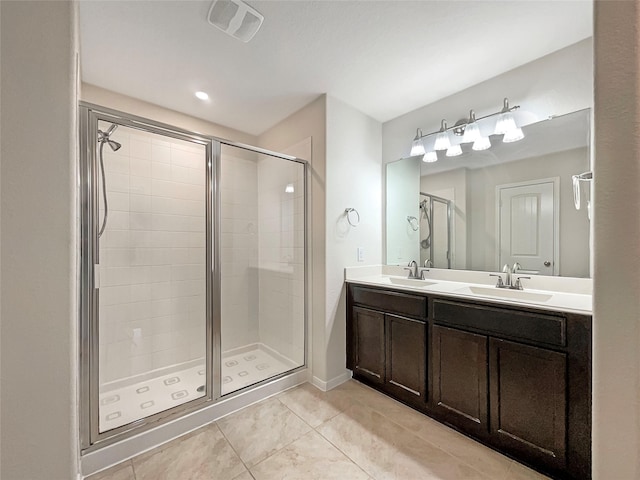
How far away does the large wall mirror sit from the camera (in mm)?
1761

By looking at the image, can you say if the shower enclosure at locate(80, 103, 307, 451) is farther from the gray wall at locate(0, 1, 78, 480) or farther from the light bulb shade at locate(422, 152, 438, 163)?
the light bulb shade at locate(422, 152, 438, 163)

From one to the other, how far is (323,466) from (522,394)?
1165 mm

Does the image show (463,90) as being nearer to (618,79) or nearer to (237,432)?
(618,79)

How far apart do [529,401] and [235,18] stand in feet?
8.72

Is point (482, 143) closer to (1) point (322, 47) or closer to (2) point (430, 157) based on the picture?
(2) point (430, 157)

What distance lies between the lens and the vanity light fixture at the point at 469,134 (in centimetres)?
198

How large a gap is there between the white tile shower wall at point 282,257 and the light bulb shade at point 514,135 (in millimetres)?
1666

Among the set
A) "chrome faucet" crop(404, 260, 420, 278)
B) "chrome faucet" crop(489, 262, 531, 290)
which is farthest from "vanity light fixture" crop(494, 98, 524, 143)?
"chrome faucet" crop(404, 260, 420, 278)

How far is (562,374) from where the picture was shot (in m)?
1.33

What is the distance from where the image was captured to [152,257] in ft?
8.01

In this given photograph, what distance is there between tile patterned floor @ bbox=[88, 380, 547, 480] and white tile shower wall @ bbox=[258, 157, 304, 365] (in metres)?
0.71

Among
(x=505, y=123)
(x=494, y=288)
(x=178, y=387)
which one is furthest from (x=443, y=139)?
(x=178, y=387)

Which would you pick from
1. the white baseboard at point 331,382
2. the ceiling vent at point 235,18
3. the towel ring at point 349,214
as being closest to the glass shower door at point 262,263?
the white baseboard at point 331,382

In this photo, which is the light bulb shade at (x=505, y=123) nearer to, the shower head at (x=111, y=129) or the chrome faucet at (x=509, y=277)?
the chrome faucet at (x=509, y=277)
